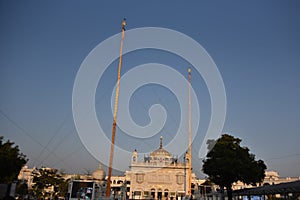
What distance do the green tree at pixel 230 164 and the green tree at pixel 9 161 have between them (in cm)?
2226

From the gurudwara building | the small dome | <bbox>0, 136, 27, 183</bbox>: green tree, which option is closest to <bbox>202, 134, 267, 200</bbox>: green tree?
the small dome

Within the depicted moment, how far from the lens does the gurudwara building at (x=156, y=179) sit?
76.6 metres

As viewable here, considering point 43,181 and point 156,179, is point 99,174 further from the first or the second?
point 156,179

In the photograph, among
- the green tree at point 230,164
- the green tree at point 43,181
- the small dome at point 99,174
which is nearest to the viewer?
the green tree at point 230,164

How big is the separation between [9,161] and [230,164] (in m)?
23.7

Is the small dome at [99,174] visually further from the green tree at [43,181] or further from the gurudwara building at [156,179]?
the gurudwara building at [156,179]

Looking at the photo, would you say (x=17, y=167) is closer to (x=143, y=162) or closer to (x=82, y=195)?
(x=82, y=195)

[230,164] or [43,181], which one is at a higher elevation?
[230,164]

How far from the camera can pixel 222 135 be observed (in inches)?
1497

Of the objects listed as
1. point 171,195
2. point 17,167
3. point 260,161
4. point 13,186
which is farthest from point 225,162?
point 171,195

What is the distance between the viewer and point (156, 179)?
77938mm

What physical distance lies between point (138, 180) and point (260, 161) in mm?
45674

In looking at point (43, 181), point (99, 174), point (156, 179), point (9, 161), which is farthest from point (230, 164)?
point (156, 179)

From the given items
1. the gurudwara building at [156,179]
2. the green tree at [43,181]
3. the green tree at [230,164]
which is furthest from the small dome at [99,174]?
the gurudwara building at [156,179]
